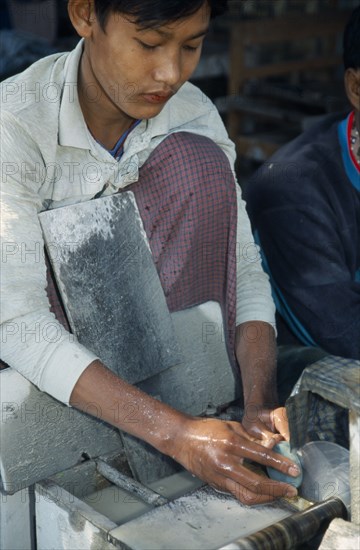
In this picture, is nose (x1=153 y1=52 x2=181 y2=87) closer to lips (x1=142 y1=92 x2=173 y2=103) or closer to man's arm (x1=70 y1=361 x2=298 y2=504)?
lips (x1=142 y1=92 x2=173 y2=103)

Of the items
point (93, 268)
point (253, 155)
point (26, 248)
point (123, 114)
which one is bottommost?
point (253, 155)

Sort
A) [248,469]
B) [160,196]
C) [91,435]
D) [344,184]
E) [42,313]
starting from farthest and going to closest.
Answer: [344,184]
[160,196]
[91,435]
[42,313]
[248,469]

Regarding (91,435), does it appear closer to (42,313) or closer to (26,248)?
(42,313)

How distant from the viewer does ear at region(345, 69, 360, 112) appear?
2.74 metres

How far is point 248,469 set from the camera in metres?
1.86

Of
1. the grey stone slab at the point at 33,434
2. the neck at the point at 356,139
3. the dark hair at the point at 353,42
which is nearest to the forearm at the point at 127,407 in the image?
the grey stone slab at the point at 33,434

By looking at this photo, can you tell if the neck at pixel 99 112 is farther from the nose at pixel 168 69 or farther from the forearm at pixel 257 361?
the forearm at pixel 257 361

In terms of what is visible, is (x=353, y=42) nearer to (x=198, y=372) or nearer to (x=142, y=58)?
(x=142, y=58)

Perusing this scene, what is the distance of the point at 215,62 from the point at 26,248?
353 centimetres

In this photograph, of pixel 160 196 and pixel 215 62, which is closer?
pixel 160 196

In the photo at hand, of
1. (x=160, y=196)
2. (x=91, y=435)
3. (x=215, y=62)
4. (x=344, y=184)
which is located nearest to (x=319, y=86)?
(x=215, y=62)

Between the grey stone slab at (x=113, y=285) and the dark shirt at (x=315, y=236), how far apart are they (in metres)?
0.57

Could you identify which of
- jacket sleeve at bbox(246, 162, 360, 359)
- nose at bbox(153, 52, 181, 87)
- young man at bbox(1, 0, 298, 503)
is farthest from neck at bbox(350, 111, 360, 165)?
nose at bbox(153, 52, 181, 87)

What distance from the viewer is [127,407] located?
194cm
